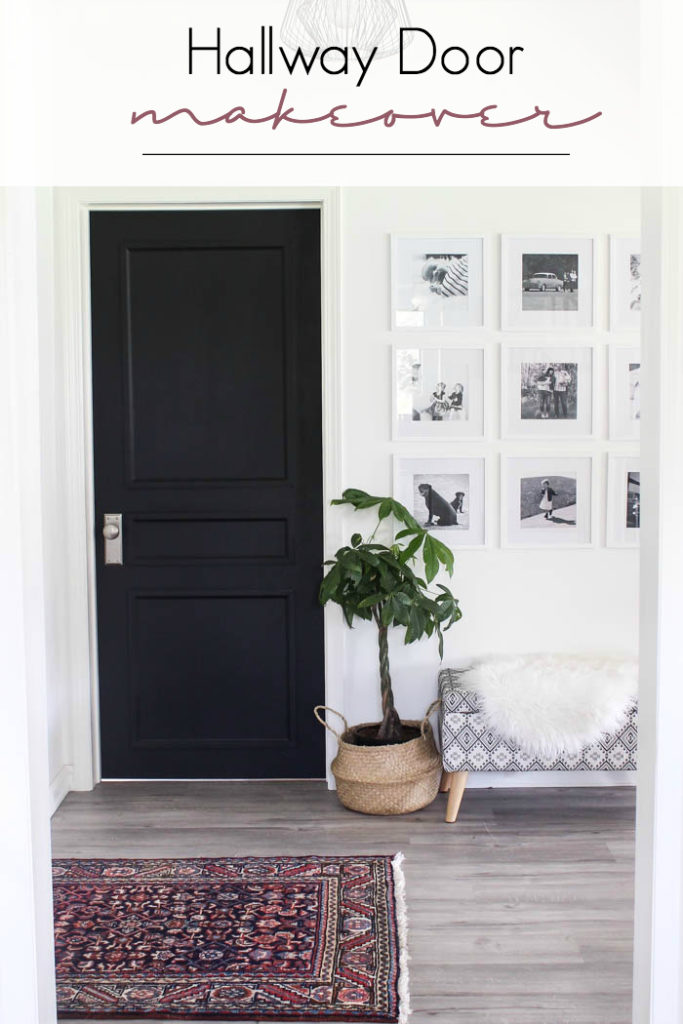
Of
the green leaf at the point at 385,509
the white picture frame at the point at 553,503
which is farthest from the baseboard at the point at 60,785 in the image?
the white picture frame at the point at 553,503

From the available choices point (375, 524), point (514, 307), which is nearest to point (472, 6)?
point (514, 307)

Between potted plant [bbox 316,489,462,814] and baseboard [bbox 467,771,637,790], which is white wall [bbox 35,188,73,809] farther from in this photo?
baseboard [bbox 467,771,637,790]

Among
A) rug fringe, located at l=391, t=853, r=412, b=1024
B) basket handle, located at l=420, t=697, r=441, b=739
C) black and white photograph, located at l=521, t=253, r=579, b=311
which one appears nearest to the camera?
rug fringe, located at l=391, t=853, r=412, b=1024

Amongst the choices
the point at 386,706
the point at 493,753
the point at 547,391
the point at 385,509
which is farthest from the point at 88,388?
the point at 493,753

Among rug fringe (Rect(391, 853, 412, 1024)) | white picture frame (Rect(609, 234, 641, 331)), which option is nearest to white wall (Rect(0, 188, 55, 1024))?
rug fringe (Rect(391, 853, 412, 1024))

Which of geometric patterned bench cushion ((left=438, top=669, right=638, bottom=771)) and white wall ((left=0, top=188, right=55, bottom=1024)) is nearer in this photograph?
white wall ((left=0, top=188, right=55, bottom=1024))

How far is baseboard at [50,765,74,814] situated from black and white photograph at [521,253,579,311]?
2.36 metres

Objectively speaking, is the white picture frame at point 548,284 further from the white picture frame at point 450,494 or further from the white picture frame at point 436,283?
the white picture frame at point 450,494

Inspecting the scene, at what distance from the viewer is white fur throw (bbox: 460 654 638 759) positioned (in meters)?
2.98

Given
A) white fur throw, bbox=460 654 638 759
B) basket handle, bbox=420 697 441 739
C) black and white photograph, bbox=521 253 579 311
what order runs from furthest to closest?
black and white photograph, bbox=521 253 579 311, basket handle, bbox=420 697 441 739, white fur throw, bbox=460 654 638 759

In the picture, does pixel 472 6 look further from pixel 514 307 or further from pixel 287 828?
pixel 287 828

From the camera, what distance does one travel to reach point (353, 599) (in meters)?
3.12

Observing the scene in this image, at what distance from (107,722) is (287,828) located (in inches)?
34.4

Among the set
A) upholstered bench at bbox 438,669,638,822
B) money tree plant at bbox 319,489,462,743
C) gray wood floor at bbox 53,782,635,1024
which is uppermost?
money tree plant at bbox 319,489,462,743
